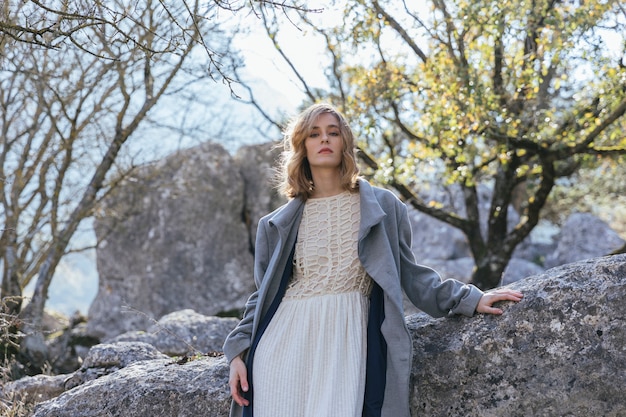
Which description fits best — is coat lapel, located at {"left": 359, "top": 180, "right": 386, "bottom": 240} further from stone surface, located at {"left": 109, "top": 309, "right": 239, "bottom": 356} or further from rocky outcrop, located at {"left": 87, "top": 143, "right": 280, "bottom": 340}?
rocky outcrop, located at {"left": 87, "top": 143, "right": 280, "bottom": 340}

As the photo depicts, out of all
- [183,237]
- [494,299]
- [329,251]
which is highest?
[183,237]

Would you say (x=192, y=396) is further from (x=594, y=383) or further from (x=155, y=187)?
(x=155, y=187)

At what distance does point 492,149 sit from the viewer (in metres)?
9.77

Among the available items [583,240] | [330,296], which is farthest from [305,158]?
[583,240]

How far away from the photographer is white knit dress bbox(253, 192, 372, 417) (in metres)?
3.54

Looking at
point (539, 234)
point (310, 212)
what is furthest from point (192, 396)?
point (539, 234)

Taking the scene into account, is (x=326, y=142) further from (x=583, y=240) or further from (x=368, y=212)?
(x=583, y=240)

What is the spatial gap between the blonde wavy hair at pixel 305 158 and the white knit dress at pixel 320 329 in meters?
0.11

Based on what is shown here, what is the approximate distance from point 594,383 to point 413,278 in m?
1.04

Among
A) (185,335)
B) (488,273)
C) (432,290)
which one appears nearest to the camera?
(432,290)

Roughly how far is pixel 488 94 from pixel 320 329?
5411mm

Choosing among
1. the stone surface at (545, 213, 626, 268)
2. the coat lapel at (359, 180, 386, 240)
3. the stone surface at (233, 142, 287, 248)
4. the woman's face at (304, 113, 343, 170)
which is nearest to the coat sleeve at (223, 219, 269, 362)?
the woman's face at (304, 113, 343, 170)

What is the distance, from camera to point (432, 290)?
3.81 m

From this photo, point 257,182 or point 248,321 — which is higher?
point 257,182
